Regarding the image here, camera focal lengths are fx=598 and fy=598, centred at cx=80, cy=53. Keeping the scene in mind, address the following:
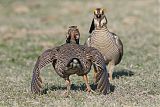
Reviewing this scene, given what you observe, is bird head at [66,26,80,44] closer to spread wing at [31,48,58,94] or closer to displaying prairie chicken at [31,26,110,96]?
displaying prairie chicken at [31,26,110,96]

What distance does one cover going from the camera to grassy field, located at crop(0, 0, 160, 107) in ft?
29.8

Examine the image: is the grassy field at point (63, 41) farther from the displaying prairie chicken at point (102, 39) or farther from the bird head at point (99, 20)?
the bird head at point (99, 20)

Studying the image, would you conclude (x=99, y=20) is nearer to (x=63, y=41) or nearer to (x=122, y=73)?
(x=122, y=73)

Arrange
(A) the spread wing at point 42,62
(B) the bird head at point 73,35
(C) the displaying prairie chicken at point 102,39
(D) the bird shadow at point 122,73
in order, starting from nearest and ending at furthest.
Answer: (A) the spread wing at point 42,62, (B) the bird head at point 73,35, (C) the displaying prairie chicken at point 102,39, (D) the bird shadow at point 122,73

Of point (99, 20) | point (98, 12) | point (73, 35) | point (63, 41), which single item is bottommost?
point (63, 41)

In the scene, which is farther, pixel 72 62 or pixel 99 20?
pixel 99 20

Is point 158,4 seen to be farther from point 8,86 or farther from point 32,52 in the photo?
point 8,86

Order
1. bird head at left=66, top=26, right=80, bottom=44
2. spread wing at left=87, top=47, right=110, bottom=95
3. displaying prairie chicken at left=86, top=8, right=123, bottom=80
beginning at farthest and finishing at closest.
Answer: displaying prairie chicken at left=86, top=8, right=123, bottom=80, bird head at left=66, top=26, right=80, bottom=44, spread wing at left=87, top=47, right=110, bottom=95

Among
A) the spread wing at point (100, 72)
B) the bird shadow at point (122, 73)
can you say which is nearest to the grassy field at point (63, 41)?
the bird shadow at point (122, 73)

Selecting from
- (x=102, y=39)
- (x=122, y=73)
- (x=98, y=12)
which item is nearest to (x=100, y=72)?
(x=102, y=39)

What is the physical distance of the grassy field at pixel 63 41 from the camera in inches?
358

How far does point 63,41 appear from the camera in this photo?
18.6m

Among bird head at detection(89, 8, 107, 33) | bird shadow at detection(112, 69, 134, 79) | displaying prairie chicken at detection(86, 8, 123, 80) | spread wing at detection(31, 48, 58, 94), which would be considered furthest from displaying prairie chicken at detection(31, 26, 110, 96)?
bird shadow at detection(112, 69, 134, 79)

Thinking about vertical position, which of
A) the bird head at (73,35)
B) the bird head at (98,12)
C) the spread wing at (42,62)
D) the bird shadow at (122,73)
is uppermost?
the bird head at (98,12)
